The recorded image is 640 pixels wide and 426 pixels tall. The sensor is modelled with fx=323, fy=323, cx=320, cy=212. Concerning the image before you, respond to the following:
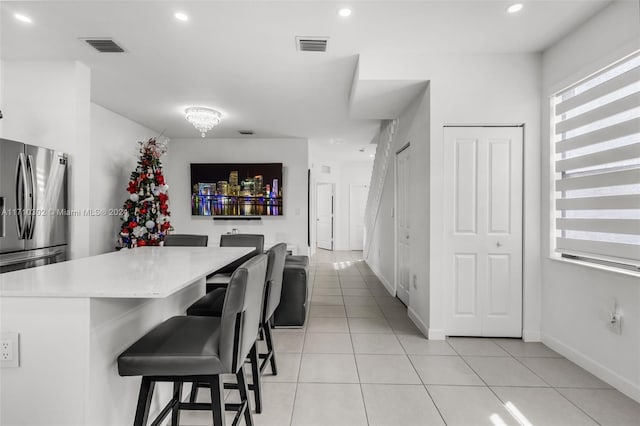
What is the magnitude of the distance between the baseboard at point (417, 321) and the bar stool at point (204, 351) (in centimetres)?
230

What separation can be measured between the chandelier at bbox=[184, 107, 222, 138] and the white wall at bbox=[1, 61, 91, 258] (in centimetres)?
154

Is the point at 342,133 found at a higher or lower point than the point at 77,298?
higher

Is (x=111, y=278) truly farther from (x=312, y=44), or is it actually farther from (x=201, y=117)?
(x=201, y=117)

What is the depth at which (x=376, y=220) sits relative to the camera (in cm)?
641

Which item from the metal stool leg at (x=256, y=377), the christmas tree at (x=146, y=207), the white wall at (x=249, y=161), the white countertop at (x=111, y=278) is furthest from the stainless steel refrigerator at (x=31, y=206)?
the white wall at (x=249, y=161)

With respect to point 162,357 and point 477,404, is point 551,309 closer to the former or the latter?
point 477,404

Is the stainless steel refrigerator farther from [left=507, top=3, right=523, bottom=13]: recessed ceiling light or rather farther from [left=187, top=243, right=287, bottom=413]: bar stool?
[left=507, top=3, right=523, bottom=13]: recessed ceiling light

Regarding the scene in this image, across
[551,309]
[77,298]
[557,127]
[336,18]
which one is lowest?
[551,309]

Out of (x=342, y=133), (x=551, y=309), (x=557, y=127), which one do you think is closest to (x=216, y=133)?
(x=342, y=133)

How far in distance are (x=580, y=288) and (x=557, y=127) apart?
1.43 meters

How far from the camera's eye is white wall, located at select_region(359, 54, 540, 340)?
10.3ft

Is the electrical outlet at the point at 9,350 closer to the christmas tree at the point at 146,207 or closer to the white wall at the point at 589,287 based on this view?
the white wall at the point at 589,287

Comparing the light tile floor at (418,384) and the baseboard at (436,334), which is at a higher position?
the baseboard at (436,334)

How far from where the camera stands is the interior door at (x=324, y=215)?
10.2m
